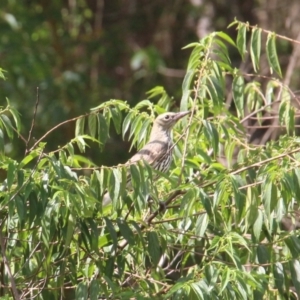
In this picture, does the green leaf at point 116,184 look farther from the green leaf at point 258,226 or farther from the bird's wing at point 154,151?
the bird's wing at point 154,151

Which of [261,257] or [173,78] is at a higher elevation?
[261,257]

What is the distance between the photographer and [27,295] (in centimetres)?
442

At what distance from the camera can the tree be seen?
3.64m

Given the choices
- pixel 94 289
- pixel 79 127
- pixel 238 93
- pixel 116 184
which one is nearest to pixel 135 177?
pixel 116 184

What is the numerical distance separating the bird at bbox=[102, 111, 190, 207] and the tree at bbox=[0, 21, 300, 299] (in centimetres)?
48

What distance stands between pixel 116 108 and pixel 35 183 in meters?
0.77

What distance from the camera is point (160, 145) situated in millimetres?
5312

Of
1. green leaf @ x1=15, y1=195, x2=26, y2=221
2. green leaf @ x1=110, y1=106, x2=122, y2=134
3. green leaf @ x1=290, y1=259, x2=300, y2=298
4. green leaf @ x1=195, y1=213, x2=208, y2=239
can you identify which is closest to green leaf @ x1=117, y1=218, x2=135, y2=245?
green leaf @ x1=195, y1=213, x2=208, y2=239

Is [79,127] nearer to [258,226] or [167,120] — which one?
[258,226]

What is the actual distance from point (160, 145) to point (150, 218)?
47.8 inches

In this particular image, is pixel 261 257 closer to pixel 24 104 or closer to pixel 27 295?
pixel 27 295

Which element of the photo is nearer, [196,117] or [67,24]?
[196,117]

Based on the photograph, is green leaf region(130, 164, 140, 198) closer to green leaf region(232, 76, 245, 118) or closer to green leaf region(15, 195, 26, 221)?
green leaf region(15, 195, 26, 221)

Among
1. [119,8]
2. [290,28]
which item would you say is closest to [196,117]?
[290,28]
